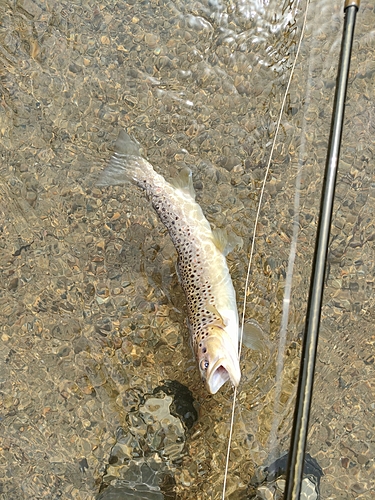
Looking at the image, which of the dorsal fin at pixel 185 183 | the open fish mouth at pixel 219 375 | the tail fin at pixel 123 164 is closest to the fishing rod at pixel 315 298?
the open fish mouth at pixel 219 375

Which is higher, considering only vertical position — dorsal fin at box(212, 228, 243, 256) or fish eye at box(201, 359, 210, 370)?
dorsal fin at box(212, 228, 243, 256)

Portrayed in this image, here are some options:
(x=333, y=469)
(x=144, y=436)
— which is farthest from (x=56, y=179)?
(x=333, y=469)

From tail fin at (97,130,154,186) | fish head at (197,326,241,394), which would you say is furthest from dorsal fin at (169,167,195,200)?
fish head at (197,326,241,394)

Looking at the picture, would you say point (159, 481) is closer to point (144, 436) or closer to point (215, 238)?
point (144, 436)

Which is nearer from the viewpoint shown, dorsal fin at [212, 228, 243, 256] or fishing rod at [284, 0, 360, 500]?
fishing rod at [284, 0, 360, 500]

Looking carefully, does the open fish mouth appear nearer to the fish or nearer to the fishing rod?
the fish

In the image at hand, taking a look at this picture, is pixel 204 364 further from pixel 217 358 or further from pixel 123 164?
pixel 123 164

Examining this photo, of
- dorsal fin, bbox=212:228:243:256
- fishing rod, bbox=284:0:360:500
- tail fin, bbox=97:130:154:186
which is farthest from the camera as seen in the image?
tail fin, bbox=97:130:154:186
